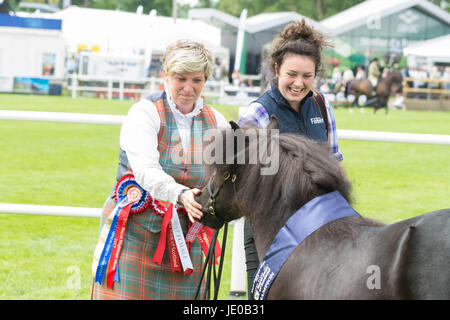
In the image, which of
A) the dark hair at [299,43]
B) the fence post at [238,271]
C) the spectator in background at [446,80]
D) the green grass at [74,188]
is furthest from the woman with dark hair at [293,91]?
the spectator in background at [446,80]

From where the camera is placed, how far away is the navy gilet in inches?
136

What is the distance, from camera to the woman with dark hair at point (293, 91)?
136 inches

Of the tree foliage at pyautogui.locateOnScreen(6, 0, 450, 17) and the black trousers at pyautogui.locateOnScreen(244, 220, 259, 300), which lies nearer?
the black trousers at pyautogui.locateOnScreen(244, 220, 259, 300)

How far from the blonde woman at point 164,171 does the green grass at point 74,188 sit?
25cm

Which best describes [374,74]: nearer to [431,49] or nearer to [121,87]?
[431,49]

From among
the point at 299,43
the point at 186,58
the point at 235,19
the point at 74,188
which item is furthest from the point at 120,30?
the point at 186,58

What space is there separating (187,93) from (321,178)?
985 mm

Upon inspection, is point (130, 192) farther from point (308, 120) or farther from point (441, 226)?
point (441, 226)

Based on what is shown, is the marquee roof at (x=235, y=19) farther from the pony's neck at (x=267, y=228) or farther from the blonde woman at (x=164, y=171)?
the pony's neck at (x=267, y=228)

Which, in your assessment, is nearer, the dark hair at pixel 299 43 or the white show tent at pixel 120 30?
the dark hair at pixel 299 43

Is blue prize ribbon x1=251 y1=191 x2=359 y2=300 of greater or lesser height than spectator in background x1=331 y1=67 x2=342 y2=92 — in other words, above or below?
below
